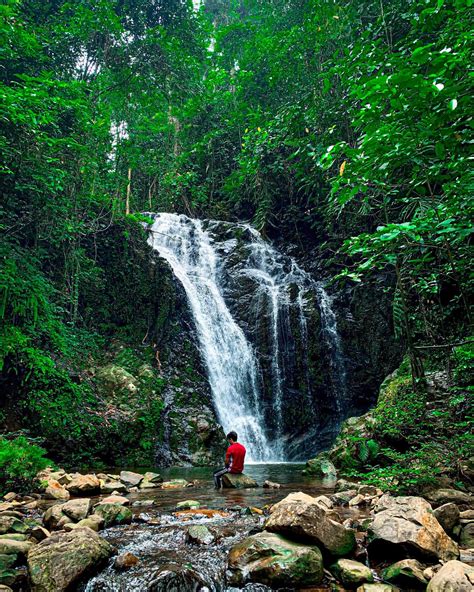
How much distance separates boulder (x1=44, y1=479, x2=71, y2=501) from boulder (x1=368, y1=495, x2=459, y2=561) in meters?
4.74

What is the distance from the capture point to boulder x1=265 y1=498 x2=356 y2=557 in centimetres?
338

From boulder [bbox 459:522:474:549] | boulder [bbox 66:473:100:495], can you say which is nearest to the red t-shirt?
boulder [bbox 66:473:100:495]

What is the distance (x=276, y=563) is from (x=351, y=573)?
1.97 feet

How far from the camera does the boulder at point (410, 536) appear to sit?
328cm

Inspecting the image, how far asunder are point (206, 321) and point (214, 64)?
21.9m

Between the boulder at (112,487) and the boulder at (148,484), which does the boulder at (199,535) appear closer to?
the boulder at (112,487)

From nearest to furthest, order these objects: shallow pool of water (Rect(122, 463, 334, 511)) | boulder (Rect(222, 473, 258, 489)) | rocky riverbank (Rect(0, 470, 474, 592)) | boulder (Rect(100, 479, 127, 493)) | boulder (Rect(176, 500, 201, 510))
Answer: rocky riverbank (Rect(0, 470, 474, 592)), boulder (Rect(176, 500, 201, 510)), shallow pool of water (Rect(122, 463, 334, 511)), boulder (Rect(100, 479, 127, 493)), boulder (Rect(222, 473, 258, 489))

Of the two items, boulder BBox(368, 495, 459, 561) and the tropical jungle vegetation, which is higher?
the tropical jungle vegetation

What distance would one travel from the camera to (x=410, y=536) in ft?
10.9

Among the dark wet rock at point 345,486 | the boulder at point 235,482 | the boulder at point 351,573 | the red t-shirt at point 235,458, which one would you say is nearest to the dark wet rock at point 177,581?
the boulder at point 351,573

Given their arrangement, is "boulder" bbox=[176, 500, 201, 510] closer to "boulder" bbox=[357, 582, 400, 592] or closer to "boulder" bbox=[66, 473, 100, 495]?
"boulder" bbox=[66, 473, 100, 495]

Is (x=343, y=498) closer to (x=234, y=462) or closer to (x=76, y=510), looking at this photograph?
(x=234, y=462)

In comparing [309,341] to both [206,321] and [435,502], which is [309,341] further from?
[435,502]

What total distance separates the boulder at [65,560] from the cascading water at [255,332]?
966 centimetres
